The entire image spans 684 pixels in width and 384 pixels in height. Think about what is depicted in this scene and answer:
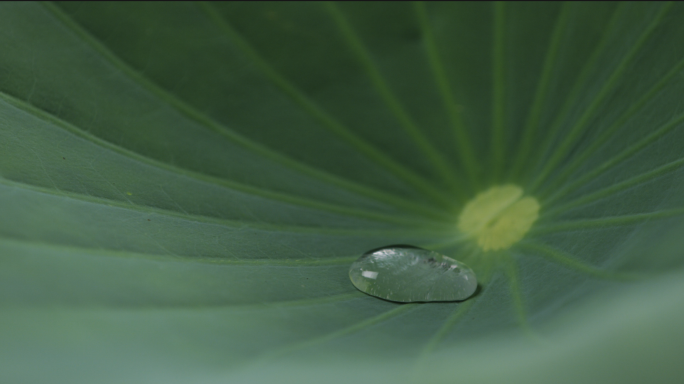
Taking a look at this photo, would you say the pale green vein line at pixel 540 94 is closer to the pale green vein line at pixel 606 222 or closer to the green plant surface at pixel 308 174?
the green plant surface at pixel 308 174

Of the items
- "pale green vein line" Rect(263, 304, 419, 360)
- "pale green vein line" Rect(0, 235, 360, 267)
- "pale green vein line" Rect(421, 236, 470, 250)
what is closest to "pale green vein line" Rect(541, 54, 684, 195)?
"pale green vein line" Rect(421, 236, 470, 250)

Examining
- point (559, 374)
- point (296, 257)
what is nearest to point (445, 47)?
point (296, 257)

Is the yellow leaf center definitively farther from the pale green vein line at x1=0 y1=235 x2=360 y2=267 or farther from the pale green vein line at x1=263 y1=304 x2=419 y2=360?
the pale green vein line at x1=0 y1=235 x2=360 y2=267

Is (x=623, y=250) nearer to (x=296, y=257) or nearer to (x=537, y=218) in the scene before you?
(x=537, y=218)

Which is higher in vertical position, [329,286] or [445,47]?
[445,47]

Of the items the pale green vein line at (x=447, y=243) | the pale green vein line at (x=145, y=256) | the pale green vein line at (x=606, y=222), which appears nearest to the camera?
the pale green vein line at (x=606, y=222)

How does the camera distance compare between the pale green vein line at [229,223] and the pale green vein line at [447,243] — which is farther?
the pale green vein line at [447,243]

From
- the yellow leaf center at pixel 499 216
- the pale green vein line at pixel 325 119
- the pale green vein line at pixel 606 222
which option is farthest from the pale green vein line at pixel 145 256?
the pale green vein line at pixel 606 222

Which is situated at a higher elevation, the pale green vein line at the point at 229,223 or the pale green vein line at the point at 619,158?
the pale green vein line at the point at 619,158
